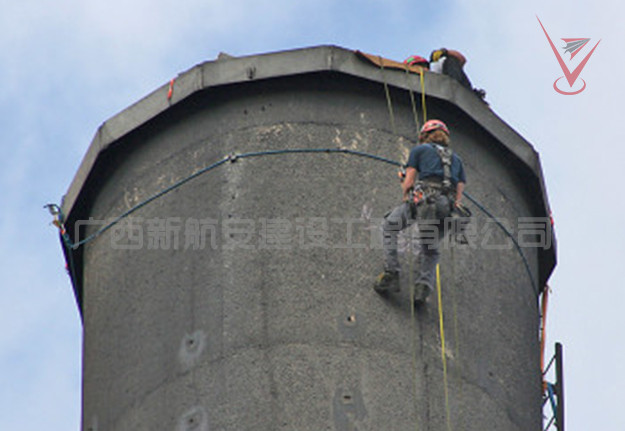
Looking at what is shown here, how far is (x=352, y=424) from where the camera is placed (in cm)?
2091

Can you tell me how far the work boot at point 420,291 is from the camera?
2219cm

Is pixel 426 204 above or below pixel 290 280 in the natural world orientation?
above

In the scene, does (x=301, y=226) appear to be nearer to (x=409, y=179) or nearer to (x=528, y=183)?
(x=409, y=179)

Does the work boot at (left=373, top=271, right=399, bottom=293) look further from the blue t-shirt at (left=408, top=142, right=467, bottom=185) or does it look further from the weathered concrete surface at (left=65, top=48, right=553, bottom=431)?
the blue t-shirt at (left=408, top=142, right=467, bottom=185)

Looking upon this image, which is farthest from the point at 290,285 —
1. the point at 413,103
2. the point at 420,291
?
the point at 413,103

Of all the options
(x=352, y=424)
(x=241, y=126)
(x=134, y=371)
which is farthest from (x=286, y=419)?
(x=241, y=126)

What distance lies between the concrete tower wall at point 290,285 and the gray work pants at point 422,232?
0.83 feet

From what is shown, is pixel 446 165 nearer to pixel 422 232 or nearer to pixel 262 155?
pixel 422 232

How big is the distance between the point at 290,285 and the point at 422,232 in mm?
1618

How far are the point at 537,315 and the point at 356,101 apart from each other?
3.29 meters

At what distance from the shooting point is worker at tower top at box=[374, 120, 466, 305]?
877 inches

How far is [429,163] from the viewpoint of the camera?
74.0ft

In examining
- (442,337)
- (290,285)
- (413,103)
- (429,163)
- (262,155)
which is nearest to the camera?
(290,285)

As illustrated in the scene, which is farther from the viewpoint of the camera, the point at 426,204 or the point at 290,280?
the point at 426,204
